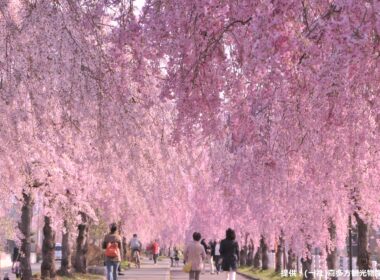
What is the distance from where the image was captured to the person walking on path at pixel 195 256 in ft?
63.1

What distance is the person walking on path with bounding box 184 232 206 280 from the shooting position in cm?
1923

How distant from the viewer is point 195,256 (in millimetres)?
19266

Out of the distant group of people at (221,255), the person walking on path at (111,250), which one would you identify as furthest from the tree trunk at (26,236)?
the distant group of people at (221,255)

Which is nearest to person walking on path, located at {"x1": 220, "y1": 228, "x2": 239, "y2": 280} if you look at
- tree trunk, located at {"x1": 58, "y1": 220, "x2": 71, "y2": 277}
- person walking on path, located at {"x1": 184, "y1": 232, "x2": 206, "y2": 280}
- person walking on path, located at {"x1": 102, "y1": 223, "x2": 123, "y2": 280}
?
person walking on path, located at {"x1": 184, "y1": 232, "x2": 206, "y2": 280}

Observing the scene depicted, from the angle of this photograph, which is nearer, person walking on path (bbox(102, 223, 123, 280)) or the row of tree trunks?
person walking on path (bbox(102, 223, 123, 280))

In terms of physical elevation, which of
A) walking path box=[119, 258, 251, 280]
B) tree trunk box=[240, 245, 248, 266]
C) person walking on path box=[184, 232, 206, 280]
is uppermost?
tree trunk box=[240, 245, 248, 266]

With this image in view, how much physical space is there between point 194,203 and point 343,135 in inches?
1558

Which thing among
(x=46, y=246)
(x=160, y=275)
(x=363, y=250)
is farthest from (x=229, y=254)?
(x=160, y=275)

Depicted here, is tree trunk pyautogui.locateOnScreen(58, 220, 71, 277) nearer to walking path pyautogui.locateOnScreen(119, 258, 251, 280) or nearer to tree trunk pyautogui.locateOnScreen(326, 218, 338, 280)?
walking path pyautogui.locateOnScreen(119, 258, 251, 280)

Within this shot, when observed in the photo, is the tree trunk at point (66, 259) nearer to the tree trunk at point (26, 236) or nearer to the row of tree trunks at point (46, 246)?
the row of tree trunks at point (46, 246)

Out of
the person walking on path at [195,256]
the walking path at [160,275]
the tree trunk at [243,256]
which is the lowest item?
the walking path at [160,275]

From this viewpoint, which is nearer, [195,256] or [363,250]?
[195,256]

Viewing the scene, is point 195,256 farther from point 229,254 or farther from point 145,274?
point 145,274

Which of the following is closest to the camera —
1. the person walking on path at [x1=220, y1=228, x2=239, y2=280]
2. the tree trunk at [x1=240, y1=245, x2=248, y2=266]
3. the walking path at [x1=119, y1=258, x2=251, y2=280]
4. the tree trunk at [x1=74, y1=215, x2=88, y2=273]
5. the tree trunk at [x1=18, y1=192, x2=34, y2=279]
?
the person walking on path at [x1=220, y1=228, x2=239, y2=280]
